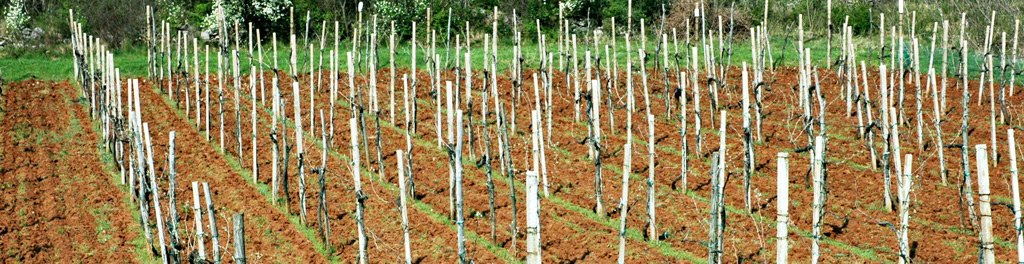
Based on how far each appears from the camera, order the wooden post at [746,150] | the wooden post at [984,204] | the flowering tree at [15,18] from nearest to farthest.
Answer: the wooden post at [984,204], the wooden post at [746,150], the flowering tree at [15,18]

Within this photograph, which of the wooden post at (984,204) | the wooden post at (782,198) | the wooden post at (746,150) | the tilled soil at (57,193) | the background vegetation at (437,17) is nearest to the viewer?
the wooden post at (782,198)

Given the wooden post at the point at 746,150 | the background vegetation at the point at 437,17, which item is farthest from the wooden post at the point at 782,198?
the background vegetation at the point at 437,17

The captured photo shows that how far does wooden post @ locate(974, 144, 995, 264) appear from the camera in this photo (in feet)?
27.3

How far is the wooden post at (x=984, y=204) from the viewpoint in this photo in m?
8.32

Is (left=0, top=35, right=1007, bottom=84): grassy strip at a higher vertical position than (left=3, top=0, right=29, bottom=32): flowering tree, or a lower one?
lower

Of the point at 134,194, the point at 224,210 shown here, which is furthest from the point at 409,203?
the point at 134,194

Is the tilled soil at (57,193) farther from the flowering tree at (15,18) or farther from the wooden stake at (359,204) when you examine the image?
the flowering tree at (15,18)

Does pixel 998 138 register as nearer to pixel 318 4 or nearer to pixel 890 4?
pixel 890 4

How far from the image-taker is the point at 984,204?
855cm

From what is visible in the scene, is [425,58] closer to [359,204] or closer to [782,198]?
[359,204]

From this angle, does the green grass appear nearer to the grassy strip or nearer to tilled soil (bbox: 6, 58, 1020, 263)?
the grassy strip

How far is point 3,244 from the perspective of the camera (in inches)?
483

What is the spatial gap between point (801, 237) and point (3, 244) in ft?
30.5

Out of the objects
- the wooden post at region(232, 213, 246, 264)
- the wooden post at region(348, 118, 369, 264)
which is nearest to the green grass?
the wooden post at region(348, 118, 369, 264)
